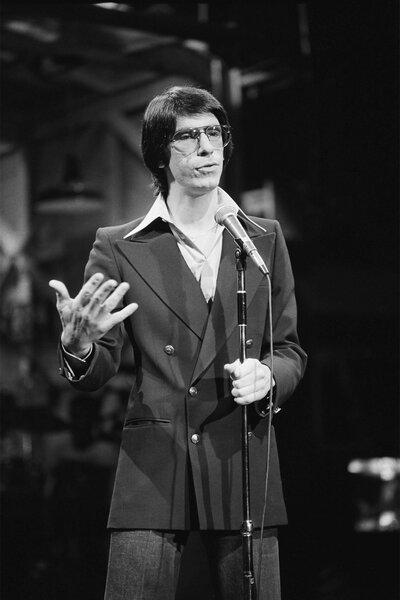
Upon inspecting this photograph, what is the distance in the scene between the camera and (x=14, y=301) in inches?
341

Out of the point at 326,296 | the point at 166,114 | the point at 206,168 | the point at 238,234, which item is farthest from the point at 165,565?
the point at 326,296

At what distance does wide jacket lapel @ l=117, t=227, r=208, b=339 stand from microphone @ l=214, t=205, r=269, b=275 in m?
0.18

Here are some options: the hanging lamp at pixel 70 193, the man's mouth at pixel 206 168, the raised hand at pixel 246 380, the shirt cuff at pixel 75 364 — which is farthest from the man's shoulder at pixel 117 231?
the hanging lamp at pixel 70 193

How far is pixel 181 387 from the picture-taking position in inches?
81.4

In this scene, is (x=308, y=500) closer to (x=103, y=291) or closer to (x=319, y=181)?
(x=319, y=181)

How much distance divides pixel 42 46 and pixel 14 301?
2.86m

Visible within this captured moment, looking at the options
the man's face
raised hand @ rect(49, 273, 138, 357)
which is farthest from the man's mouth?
raised hand @ rect(49, 273, 138, 357)

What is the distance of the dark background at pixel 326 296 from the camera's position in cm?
430

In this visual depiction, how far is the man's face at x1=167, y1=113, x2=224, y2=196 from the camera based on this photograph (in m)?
2.11

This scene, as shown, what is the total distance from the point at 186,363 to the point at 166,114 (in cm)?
61

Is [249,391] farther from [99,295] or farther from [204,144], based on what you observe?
[204,144]

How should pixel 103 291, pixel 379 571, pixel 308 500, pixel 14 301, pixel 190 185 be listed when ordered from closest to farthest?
pixel 103 291 → pixel 190 185 → pixel 308 500 → pixel 379 571 → pixel 14 301

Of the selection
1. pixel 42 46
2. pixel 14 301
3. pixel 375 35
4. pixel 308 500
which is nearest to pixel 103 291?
pixel 375 35

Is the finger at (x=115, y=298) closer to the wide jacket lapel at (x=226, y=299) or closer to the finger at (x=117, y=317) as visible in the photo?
the finger at (x=117, y=317)
